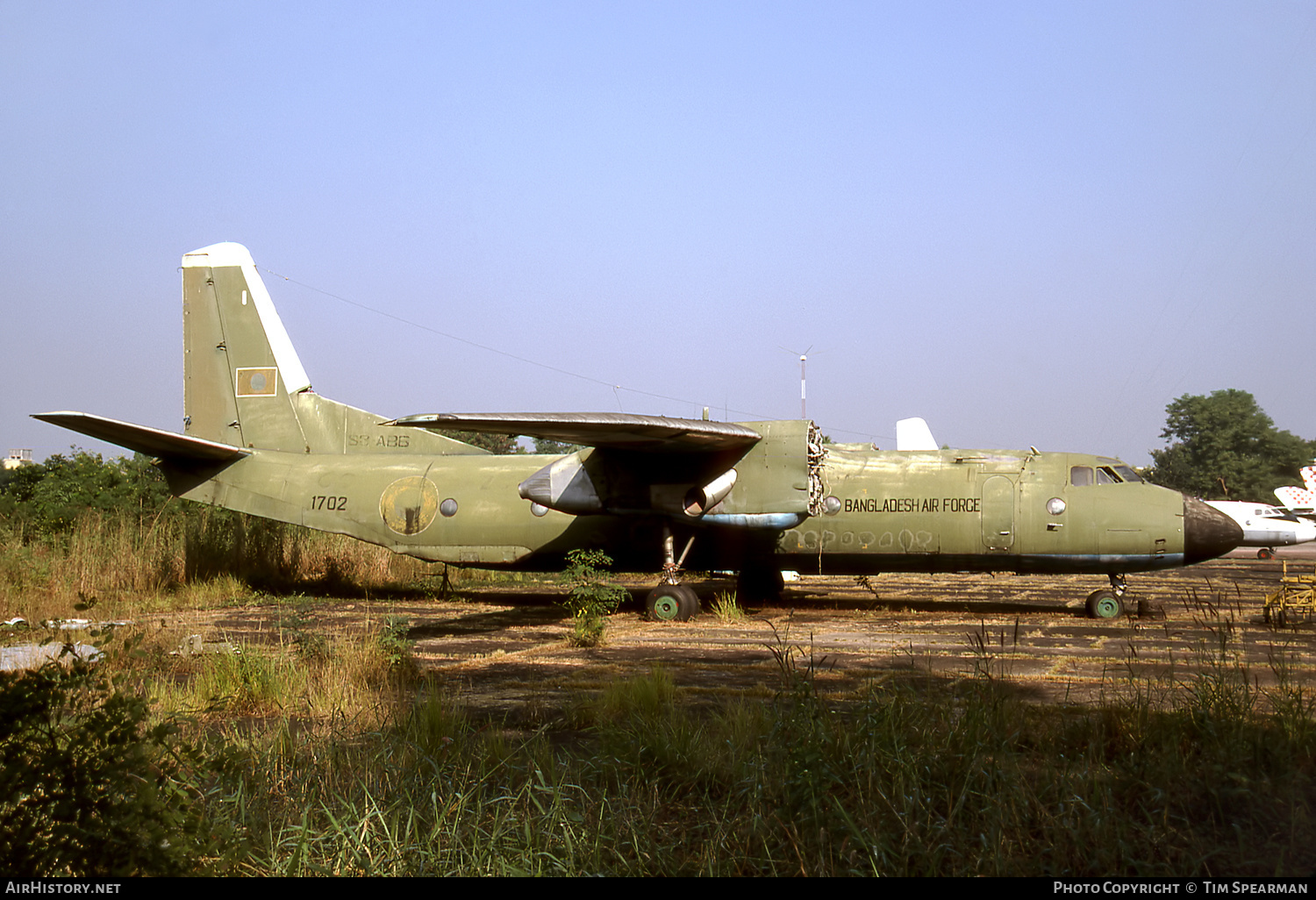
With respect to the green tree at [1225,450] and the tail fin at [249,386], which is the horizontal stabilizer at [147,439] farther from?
the green tree at [1225,450]

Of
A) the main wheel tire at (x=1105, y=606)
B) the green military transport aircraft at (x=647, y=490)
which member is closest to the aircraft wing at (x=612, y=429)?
the green military transport aircraft at (x=647, y=490)

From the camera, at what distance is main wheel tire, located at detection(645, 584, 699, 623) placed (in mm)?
13602

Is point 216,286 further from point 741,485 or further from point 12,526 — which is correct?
point 741,485

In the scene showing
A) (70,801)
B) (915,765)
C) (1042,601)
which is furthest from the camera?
(1042,601)

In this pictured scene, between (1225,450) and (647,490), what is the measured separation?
150 ft

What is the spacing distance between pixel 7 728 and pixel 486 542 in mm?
12054

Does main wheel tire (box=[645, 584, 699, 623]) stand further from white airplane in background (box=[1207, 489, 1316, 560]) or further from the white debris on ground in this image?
white airplane in background (box=[1207, 489, 1316, 560])

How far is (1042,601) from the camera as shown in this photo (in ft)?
53.6

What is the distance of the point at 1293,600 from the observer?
13836 millimetres

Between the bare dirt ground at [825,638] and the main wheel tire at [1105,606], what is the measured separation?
0.23 m

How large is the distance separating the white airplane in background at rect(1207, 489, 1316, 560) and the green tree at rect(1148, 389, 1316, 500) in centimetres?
1683

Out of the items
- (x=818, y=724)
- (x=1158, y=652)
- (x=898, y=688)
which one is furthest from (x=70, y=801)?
(x=1158, y=652)

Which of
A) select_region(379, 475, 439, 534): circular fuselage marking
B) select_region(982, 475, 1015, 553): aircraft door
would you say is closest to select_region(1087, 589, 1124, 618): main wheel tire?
select_region(982, 475, 1015, 553): aircraft door

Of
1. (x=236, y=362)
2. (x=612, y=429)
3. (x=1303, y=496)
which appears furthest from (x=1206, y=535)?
(x=1303, y=496)
